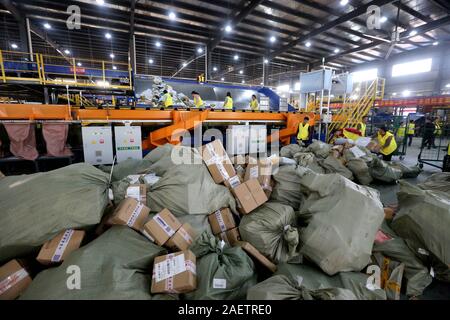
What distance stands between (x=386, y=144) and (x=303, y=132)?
185 cm

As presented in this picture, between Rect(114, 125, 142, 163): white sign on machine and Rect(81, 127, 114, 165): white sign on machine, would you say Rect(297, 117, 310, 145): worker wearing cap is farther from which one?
Rect(81, 127, 114, 165): white sign on machine

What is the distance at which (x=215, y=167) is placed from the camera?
2.06 m

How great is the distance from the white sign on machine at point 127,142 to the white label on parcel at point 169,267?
2.74 meters

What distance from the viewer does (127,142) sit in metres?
3.78

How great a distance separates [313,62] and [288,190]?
16434mm

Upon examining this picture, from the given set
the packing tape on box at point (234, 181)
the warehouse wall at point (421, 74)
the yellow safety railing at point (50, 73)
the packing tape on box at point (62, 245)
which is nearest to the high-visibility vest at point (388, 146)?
the packing tape on box at point (234, 181)

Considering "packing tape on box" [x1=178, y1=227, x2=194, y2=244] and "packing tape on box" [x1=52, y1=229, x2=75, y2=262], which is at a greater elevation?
"packing tape on box" [x1=52, y1=229, x2=75, y2=262]

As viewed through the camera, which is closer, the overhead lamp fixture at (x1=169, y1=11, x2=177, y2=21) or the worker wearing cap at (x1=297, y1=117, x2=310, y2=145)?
the worker wearing cap at (x1=297, y1=117, x2=310, y2=145)

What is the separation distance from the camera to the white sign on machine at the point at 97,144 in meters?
3.54

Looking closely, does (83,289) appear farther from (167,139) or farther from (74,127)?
(74,127)

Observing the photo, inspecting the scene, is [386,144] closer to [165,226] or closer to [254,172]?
[254,172]

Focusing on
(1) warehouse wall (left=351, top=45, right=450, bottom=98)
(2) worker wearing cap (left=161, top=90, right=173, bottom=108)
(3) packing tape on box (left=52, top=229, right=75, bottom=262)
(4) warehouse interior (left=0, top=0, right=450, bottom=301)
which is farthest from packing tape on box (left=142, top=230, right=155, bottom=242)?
(1) warehouse wall (left=351, top=45, right=450, bottom=98)

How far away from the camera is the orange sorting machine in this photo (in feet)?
11.0

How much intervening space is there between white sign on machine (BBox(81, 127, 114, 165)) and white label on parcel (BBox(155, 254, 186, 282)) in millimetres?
2977
